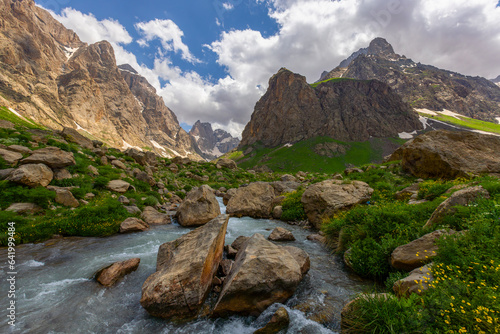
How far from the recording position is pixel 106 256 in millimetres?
10383

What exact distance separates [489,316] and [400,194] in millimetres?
12236

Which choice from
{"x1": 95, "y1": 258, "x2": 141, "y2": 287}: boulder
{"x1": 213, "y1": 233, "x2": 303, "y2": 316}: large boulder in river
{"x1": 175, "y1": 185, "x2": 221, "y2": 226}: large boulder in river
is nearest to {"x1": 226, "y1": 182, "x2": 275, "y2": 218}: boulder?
{"x1": 175, "y1": 185, "x2": 221, "y2": 226}: large boulder in river

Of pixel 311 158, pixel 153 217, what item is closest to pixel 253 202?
pixel 153 217

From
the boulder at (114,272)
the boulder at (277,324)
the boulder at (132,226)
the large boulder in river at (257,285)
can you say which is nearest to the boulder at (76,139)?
the boulder at (132,226)

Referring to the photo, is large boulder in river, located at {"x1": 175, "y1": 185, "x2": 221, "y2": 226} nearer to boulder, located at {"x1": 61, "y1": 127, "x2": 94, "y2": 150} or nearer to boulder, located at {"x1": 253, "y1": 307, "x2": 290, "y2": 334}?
boulder, located at {"x1": 253, "y1": 307, "x2": 290, "y2": 334}

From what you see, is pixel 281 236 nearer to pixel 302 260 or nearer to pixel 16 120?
pixel 302 260

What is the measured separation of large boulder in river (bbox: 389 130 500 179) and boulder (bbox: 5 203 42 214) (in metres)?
28.3

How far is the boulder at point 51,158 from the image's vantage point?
15023 mm

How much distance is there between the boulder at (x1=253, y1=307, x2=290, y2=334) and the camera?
585cm

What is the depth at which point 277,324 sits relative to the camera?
5.90 metres

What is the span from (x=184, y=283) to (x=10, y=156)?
17.5 m

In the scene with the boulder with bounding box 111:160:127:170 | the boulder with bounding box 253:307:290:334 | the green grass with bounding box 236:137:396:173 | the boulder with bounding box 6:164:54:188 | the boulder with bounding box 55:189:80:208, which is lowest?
the boulder with bounding box 253:307:290:334

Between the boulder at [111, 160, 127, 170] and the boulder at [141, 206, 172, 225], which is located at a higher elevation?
the boulder at [111, 160, 127, 170]

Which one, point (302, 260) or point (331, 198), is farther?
point (331, 198)
